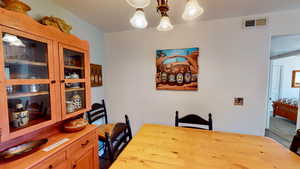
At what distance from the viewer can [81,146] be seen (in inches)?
50.8

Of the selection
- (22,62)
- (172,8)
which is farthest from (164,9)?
(22,62)

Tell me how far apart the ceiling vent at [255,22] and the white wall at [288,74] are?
441 cm

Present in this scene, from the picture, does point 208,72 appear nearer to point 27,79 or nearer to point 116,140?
point 116,140

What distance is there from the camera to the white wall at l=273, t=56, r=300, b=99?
4.82 m

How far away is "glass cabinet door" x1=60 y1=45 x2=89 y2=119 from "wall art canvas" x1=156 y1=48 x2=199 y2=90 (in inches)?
47.5

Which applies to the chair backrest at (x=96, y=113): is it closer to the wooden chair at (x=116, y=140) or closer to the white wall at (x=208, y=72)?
the white wall at (x=208, y=72)

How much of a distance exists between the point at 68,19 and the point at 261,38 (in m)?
2.82

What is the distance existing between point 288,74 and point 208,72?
5435 millimetres

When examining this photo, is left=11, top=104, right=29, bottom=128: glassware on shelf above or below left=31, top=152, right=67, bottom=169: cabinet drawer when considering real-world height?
above

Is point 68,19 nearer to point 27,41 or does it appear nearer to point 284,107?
point 27,41

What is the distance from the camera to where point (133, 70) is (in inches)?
94.1

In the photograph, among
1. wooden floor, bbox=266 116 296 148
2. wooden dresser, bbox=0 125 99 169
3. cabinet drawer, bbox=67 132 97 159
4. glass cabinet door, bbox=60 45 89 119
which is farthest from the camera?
wooden floor, bbox=266 116 296 148

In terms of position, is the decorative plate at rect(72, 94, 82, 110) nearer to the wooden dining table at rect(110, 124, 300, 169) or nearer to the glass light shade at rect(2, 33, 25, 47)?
the glass light shade at rect(2, 33, 25, 47)

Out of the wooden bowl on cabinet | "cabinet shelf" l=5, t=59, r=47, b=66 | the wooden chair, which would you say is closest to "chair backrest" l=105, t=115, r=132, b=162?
the wooden chair
